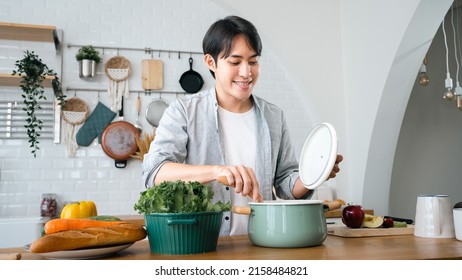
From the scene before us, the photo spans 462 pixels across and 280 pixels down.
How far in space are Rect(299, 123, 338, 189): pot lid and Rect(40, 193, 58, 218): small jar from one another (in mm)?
2771

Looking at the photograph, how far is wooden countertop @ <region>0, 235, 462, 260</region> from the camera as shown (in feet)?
3.95

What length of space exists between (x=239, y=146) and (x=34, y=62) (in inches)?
99.1

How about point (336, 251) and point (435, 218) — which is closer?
point (336, 251)

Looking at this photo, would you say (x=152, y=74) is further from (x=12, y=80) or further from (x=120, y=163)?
(x=12, y=80)

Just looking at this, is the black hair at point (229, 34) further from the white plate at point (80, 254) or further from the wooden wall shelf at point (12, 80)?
the wooden wall shelf at point (12, 80)

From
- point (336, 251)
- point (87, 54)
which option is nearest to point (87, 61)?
point (87, 54)

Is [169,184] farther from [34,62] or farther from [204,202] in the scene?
[34,62]

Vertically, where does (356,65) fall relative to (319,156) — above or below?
above

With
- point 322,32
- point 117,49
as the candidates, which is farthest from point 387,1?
point 117,49

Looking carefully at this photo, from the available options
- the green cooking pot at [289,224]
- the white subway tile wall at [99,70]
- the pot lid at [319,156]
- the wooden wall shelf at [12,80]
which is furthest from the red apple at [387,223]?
the wooden wall shelf at [12,80]

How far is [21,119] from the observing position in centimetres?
394

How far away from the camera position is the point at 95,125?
408cm

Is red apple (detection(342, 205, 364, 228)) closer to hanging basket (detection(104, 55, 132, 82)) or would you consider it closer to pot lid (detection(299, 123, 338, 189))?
pot lid (detection(299, 123, 338, 189))

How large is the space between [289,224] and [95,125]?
307 centimetres
